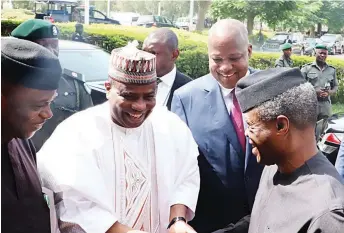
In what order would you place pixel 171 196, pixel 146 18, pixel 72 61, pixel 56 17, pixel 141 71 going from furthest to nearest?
pixel 146 18 < pixel 56 17 < pixel 72 61 < pixel 171 196 < pixel 141 71

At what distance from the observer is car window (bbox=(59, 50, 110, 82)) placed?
5371 mm

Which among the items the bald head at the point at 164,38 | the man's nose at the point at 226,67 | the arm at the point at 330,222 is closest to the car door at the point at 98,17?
the bald head at the point at 164,38

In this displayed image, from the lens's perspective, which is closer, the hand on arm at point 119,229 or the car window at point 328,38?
the hand on arm at point 119,229

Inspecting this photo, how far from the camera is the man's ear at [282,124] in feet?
5.51

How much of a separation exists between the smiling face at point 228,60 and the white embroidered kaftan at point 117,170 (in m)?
0.59

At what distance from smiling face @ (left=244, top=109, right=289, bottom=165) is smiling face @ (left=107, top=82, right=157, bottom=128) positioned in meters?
0.44

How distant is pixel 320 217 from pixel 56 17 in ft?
20.8

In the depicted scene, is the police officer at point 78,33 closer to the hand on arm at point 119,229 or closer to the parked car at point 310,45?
the hand on arm at point 119,229

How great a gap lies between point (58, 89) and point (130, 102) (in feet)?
4.70

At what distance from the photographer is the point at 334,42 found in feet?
47.4

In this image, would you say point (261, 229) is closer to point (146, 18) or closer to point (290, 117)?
point (290, 117)

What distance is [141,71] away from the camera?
194cm

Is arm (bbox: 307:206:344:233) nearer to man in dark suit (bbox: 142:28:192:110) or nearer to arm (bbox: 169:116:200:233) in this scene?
arm (bbox: 169:116:200:233)

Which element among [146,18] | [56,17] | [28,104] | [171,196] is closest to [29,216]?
[28,104]
